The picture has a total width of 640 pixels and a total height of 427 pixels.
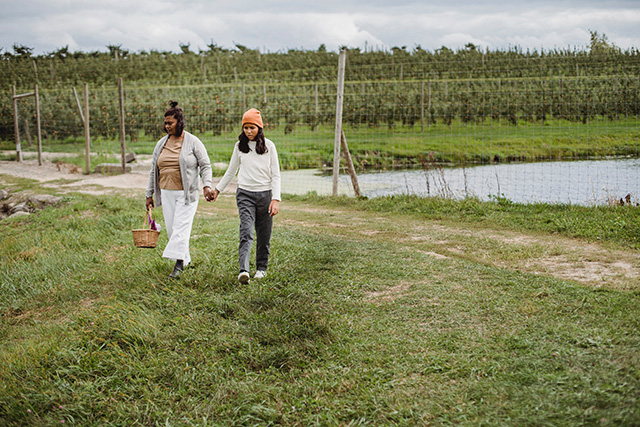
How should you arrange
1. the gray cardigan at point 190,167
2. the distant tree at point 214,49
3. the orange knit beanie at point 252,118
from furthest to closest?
the distant tree at point 214,49 < the gray cardigan at point 190,167 < the orange knit beanie at point 252,118

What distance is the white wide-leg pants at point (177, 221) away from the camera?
582 centimetres

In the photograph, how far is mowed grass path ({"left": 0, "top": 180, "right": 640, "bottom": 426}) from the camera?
3.27m

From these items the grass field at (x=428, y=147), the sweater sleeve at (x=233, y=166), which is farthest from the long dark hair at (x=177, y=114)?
the grass field at (x=428, y=147)

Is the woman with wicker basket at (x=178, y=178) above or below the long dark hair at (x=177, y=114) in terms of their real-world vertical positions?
below

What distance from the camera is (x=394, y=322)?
14.5ft

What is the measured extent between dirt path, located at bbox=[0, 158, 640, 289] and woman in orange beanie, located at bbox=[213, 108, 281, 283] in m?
2.15

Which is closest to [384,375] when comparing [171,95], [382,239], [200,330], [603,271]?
[200,330]

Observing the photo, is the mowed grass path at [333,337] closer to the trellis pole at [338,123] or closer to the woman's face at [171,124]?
the woman's face at [171,124]

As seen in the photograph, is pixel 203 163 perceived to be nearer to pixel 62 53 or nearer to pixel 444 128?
pixel 444 128

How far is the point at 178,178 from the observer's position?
5891mm

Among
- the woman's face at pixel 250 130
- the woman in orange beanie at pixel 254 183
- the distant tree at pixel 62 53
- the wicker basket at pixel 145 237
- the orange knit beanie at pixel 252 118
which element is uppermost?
the distant tree at pixel 62 53

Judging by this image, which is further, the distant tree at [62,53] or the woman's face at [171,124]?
the distant tree at [62,53]

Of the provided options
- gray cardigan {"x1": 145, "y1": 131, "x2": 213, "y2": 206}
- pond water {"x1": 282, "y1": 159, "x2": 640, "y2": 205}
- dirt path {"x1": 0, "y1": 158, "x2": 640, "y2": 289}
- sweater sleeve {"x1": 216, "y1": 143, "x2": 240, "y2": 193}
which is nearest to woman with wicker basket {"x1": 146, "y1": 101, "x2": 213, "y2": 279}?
gray cardigan {"x1": 145, "y1": 131, "x2": 213, "y2": 206}

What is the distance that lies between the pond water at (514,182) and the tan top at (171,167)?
5.85 m
